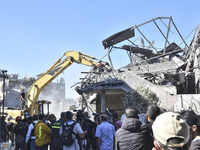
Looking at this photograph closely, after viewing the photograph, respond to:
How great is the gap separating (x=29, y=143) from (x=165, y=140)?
20.1ft

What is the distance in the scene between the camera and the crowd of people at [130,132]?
176 centimetres

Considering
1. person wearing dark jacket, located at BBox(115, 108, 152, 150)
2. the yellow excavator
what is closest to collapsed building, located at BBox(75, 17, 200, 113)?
the yellow excavator

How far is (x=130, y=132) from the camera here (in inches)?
143

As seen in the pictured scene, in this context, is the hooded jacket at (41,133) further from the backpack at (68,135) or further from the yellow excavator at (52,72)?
the yellow excavator at (52,72)

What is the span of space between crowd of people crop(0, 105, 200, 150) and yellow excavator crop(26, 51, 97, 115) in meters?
4.33

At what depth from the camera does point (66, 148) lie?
570 cm

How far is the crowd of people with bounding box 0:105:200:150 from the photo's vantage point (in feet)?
5.78

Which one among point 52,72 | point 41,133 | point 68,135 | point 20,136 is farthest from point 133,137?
point 52,72

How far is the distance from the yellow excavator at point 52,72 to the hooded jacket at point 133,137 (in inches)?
446

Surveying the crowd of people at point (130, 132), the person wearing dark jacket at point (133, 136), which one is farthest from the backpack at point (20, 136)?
the person wearing dark jacket at point (133, 136)

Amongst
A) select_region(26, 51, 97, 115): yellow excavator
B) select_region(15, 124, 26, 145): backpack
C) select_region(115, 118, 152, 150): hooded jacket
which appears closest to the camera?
select_region(115, 118, 152, 150): hooded jacket

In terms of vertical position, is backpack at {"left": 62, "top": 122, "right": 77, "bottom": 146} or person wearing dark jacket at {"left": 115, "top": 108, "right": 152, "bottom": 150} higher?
person wearing dark jacket at {"left": 115, "top": 108, "right": 152, "bottom": 150}

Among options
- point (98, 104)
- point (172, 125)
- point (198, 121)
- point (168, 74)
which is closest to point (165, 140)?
point (172, 125)

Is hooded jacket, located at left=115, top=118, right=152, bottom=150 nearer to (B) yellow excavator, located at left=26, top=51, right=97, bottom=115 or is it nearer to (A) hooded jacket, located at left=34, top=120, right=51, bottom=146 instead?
Answer: (A) hooded jacket, located at left=34, top=120, right=51, bottom=146
